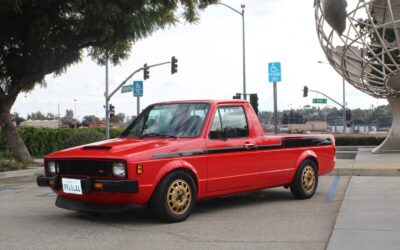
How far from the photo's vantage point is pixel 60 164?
24.7 feet

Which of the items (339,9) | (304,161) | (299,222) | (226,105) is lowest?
(299,222)

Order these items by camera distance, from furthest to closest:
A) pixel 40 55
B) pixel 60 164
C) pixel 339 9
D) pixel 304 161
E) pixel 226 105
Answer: pixel 339 9
pixel 40 55
pixel 304 161
pixel 226 105
pixel 60 164

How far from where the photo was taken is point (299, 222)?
290 inches

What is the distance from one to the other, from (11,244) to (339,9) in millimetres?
15655

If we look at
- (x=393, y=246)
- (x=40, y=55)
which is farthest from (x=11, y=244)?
(x=40, y=55)

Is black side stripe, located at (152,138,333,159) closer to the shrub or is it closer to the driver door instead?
the driver door

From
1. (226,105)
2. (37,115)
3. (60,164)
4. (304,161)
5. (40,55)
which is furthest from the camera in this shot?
(37,115)

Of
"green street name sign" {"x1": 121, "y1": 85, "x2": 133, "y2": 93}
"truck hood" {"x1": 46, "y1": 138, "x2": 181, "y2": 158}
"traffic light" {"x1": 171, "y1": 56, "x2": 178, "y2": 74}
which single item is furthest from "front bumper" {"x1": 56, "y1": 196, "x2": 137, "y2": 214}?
"traffic light" {"x1": 171, "y1": 56, "x2": 178, "y2": 74}

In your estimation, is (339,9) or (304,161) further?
(339,9)

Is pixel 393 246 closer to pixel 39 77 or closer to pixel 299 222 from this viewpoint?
pixel 299 222

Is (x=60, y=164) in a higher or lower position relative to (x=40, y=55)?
lower

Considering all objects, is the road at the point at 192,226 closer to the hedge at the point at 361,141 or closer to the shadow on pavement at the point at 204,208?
the shadow on pavement at the point at 204,208

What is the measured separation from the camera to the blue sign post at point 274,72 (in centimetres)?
2004

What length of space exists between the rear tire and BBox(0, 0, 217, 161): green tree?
8808 mm
